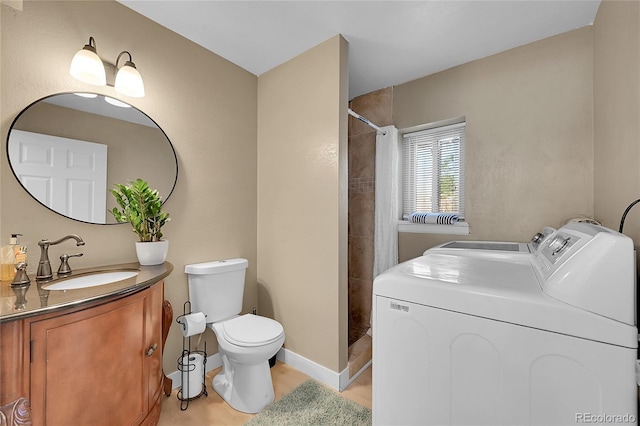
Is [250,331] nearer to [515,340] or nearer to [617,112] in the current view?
[515,340]

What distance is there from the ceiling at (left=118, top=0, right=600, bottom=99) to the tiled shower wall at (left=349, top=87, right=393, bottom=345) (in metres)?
0.53

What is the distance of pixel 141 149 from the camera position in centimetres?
173

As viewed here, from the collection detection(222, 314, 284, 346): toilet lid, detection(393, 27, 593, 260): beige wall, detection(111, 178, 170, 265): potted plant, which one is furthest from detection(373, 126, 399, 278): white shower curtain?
detection(111, 178, 170, 265): potted plant

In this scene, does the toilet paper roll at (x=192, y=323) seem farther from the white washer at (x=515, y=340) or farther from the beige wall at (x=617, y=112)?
the beige wall at (x=617, y=112)

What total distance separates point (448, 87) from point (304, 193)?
1540 millimetres

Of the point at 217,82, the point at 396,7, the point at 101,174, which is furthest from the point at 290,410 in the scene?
the point at 396,7

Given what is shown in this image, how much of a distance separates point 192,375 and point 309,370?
82cm

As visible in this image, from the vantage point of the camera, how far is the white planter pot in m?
1.58

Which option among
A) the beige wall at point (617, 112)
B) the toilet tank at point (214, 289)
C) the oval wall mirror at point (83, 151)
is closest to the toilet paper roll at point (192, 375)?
the toilet tank at point (214, 289)

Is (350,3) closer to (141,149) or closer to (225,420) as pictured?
(141,149)

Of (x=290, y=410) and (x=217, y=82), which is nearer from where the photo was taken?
(x=290, y=410)

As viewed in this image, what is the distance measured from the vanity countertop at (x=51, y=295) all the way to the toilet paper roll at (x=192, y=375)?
2.44ft

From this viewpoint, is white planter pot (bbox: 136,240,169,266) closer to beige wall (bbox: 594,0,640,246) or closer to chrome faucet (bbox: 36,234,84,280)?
chrome faucet (bbox: 36,234,84,280)

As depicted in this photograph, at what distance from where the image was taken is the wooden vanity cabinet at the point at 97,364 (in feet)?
3.10
